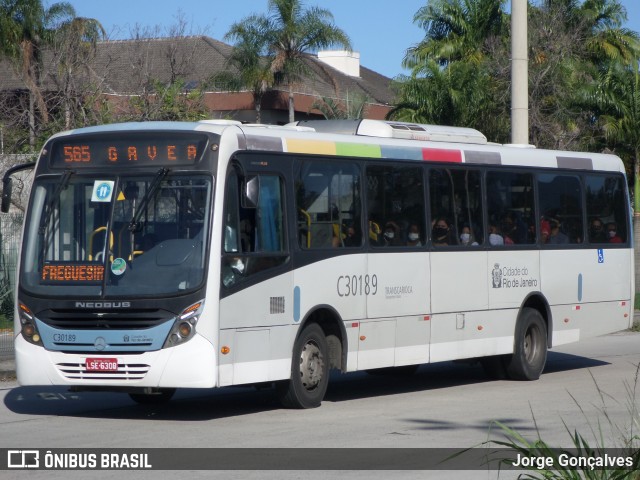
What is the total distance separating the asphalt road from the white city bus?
0.46 metres

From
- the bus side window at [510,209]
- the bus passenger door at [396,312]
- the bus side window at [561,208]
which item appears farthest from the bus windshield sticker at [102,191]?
the bus side window at [561,208]

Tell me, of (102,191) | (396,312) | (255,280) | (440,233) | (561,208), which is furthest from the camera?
(561,208)

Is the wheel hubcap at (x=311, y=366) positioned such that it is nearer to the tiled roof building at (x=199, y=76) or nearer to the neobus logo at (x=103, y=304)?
the neobus logo at (x=103, y=304)

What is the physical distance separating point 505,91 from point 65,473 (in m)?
26.9

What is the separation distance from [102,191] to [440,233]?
484 centimetres

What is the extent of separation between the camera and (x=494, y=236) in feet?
53.0

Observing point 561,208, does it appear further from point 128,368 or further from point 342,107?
point 342,107

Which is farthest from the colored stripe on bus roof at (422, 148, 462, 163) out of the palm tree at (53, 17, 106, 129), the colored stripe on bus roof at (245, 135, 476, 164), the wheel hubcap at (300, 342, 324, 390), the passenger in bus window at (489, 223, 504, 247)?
the palm tree at (53, 17, 106, 129)

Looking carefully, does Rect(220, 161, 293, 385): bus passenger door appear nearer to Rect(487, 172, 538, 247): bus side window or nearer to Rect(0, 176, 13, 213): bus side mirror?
Rect(0, 176, 13, 213): bus side mirror

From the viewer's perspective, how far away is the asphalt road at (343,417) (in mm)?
10586

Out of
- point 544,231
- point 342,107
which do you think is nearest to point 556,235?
point 544,231

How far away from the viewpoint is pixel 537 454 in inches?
278

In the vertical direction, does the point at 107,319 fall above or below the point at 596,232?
below

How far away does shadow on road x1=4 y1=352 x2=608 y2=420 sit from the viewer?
42.9ft
